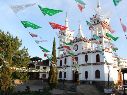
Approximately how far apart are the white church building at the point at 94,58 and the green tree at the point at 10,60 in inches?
728

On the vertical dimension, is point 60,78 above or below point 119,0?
below

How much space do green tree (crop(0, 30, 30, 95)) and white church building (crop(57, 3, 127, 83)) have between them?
1848 cm

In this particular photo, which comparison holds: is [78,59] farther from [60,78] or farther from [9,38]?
[9,38]

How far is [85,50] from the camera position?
173ft

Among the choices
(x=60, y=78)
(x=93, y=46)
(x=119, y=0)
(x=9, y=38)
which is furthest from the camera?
(x=60, y=78)

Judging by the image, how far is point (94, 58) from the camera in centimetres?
5028

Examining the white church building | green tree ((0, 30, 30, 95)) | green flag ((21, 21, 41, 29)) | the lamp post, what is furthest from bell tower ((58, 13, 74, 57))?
green flag ((21, 21, 41, 29))

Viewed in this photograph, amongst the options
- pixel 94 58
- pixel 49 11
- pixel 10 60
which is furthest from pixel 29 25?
pixel 94 58

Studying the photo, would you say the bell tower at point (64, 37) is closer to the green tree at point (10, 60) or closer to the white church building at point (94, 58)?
the white church building at point (94, 58)

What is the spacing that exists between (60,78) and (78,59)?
9156 mm

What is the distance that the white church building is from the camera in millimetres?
48188

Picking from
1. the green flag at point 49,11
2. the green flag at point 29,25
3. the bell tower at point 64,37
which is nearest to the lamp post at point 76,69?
the bell tower at point 64,37

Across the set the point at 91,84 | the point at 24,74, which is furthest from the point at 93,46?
the point at 24,74

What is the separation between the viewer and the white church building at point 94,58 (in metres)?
48.2
